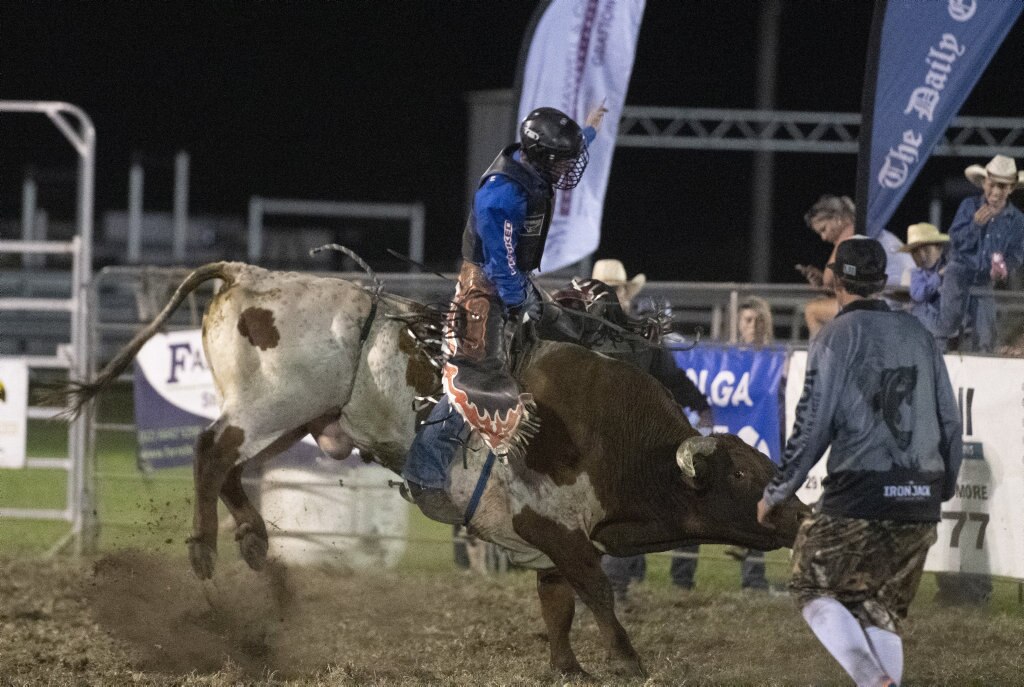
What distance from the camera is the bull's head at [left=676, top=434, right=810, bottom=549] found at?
5312 mm

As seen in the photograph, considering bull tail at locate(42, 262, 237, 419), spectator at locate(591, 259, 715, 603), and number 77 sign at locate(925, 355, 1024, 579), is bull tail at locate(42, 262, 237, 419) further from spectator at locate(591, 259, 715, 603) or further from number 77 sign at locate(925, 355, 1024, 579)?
number 77 sign at locate(925, 355, 1024, 579)

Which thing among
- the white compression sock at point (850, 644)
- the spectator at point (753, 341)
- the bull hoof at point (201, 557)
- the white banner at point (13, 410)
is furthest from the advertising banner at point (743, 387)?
the white banner at point (13, 410)

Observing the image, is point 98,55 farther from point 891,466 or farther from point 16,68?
point 891,466

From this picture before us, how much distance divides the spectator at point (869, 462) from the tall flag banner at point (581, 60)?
4173mm

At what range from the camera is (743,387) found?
7637 millimetres

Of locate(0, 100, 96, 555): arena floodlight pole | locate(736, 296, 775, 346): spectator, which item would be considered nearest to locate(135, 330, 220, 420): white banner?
locate(0, 100, 96, 555): arena floodlight pole

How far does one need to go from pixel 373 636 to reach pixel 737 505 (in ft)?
5.91

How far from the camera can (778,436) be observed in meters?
7.56

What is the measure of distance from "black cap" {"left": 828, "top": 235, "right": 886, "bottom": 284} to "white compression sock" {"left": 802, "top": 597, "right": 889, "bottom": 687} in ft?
3.28

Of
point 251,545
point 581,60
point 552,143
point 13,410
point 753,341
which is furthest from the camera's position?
point 13,410

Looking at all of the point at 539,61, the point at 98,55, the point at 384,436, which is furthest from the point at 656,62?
the point at 384,436

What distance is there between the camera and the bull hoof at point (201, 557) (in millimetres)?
5996

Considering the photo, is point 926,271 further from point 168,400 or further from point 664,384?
point 168,400

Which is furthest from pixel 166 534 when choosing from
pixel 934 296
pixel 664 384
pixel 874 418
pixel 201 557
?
pixel 874 418
